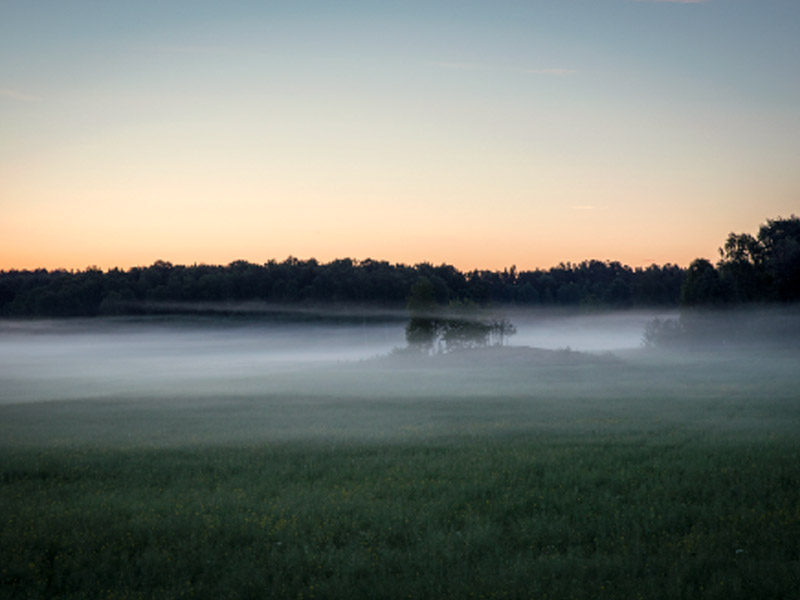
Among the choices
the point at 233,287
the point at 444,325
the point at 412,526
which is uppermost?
the point at 233,287

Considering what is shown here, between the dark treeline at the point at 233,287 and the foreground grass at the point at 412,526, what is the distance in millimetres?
87421

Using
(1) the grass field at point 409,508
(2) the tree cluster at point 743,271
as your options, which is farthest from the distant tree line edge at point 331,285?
(1) the grass field at point 409,508

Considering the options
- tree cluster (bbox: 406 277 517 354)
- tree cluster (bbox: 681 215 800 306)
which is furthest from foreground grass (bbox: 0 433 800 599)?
tree cluster (bbox: 681 215 800 306)

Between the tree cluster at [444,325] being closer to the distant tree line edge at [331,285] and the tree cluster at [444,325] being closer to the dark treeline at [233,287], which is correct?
the distant tree line edge at [331,285]

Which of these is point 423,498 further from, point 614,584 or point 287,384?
point 287,384

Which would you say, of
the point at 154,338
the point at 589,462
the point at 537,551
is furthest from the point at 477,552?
the point at 154,338

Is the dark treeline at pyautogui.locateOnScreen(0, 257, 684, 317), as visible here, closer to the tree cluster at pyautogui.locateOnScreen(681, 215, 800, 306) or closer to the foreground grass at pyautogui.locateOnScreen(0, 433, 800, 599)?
the tree cluster at pyautogui.locateOnScreen(681, 215, 800, 306)

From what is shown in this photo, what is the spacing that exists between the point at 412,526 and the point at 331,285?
13489 cm

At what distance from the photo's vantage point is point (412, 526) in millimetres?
12766

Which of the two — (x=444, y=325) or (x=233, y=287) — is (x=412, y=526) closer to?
(x=444, y=325)

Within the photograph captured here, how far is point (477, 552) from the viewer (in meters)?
11.5

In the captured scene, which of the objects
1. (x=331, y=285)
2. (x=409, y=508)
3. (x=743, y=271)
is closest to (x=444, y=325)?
(x=743, y=271)

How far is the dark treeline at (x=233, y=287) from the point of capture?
121m

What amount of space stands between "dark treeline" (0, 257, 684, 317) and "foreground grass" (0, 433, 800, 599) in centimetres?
8742
